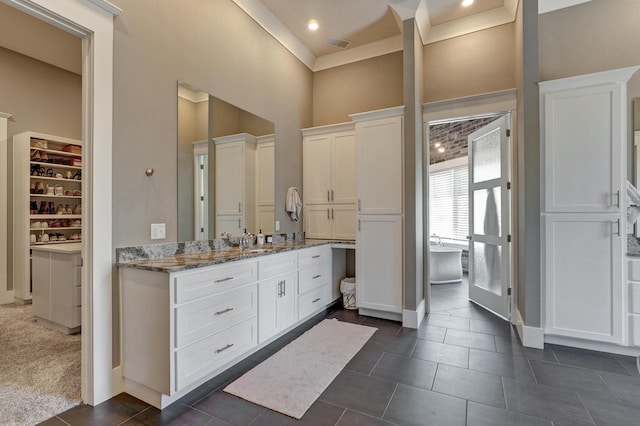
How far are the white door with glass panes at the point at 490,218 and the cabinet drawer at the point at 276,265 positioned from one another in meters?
2.47

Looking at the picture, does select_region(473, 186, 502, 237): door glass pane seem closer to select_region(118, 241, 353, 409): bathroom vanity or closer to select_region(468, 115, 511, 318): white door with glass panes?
select_region(468, 115, 511, 318): white door with glass panes

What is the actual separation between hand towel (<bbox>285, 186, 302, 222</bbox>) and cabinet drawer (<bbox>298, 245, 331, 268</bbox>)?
682mm

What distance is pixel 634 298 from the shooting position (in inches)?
102

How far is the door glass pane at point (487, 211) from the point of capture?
370 centimetres

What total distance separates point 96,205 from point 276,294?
1597mm

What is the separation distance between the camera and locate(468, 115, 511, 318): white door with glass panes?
11.5 feet

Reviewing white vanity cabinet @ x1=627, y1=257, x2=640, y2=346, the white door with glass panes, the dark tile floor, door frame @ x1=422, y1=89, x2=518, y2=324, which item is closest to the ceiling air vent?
door frame @ x1=422, y1=89, x2=518, y2=324

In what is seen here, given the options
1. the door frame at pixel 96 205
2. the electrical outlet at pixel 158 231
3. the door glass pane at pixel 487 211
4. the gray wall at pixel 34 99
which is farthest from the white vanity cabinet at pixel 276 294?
the gray wall at pixel 34 99

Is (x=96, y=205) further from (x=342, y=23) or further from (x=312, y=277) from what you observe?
(x=342, y=23)

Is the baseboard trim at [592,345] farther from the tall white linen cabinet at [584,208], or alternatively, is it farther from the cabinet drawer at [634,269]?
the cabinet drawer at [634,269]

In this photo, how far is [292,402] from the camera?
197 cm

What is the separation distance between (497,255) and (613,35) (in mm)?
2527

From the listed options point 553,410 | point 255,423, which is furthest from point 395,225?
point 255,423

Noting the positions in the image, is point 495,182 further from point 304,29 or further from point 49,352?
point 49,352
